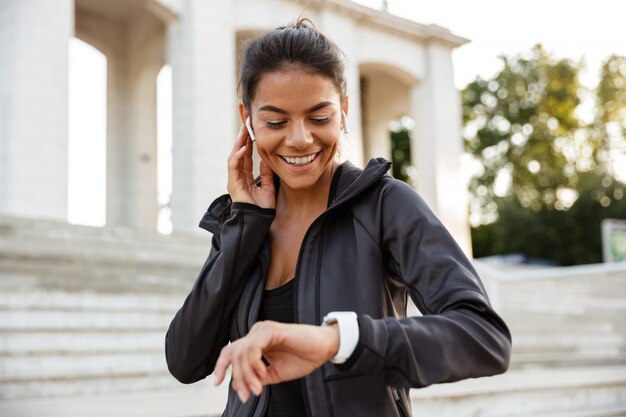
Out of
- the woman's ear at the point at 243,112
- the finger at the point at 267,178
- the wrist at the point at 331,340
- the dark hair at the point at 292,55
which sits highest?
the dark hair at the point at 292,55

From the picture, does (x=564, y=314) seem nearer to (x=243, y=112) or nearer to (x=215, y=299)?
(x=243, y=112)

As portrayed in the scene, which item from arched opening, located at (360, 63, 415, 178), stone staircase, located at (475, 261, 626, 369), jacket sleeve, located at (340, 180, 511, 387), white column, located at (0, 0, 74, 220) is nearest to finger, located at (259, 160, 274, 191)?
jacket sleeve, located at (340, 180, 511, 387)

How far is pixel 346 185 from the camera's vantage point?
1768 mm

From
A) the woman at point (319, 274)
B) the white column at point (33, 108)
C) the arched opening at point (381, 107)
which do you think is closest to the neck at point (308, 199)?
the woman at point (319, 274)

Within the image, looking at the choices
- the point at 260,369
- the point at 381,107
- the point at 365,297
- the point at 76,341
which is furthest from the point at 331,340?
the point at 381,107

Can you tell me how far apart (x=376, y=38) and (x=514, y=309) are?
439 inches

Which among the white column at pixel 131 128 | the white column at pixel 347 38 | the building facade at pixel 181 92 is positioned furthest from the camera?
the white column at pixel 131 128

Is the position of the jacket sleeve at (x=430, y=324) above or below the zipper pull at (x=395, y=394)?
above

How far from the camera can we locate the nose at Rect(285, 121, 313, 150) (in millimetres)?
1677

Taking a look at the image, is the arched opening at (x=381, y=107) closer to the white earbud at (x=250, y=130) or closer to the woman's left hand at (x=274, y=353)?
the white earbud at (x=250, y=130)

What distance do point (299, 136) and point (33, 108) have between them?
474 inches

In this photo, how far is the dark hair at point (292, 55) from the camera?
5.60ft

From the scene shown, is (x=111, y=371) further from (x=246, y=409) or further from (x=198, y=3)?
(x=198, y=3)

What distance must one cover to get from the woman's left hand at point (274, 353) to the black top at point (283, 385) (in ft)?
1.33
